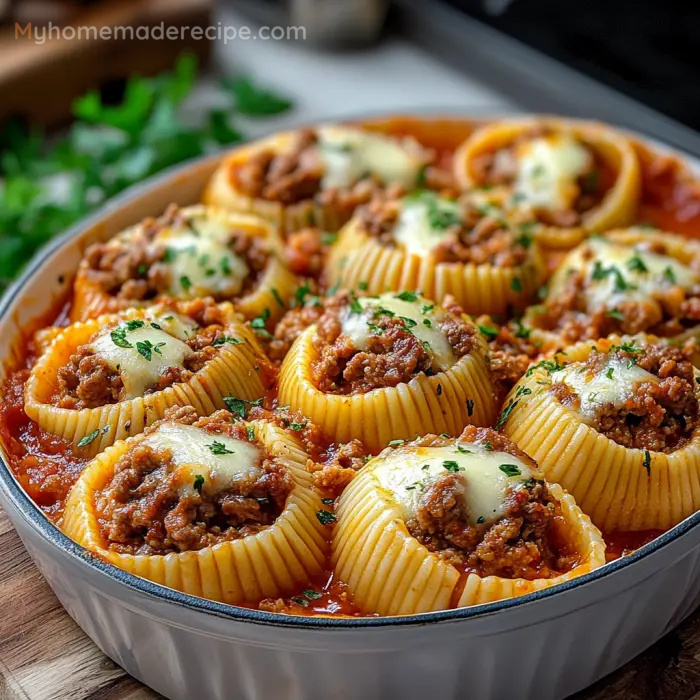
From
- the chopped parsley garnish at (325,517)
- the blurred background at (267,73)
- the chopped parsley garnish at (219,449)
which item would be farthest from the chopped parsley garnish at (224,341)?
the blurred background at (267,73)

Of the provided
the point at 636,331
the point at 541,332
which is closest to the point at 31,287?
the point at 541,332

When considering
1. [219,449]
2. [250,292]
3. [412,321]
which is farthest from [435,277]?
[219,449]

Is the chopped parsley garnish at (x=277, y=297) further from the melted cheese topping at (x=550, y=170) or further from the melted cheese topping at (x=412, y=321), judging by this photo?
the melted cheese topping at (x=550, y=170)

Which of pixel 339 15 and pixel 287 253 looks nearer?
pixel 287 253

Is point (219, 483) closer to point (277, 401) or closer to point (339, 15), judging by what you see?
point (277, 401)

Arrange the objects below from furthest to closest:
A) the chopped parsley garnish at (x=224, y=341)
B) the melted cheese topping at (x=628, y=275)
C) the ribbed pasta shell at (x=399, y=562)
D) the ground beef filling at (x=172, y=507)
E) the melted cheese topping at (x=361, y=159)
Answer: the melted cheese topping at (x=361, y=159)
the melted cheese topping at (x=628, y=275)
the chopped parsley garnish at (x=224, y=341)
the ground beef filling at (x=172, y=507)
the ribbed pasta shell at (x=399, y=562)

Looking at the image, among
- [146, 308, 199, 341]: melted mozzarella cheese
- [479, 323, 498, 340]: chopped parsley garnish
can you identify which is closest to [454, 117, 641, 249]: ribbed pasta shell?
[479, 323, 498, 340]: chopped parsley garnish

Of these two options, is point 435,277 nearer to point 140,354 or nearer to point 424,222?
point 424,222
